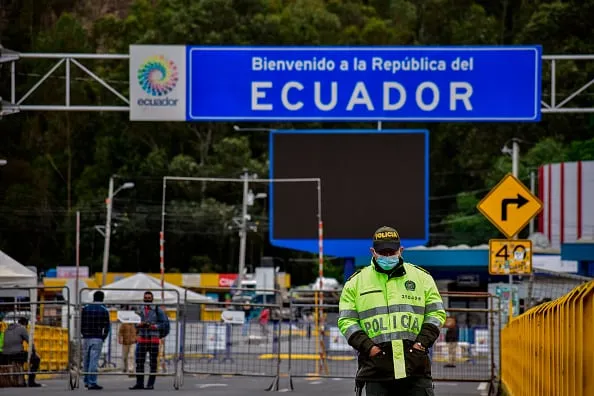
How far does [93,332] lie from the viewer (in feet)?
72.4

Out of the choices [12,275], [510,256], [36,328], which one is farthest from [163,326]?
[510,256]

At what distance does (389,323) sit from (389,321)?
0.01m

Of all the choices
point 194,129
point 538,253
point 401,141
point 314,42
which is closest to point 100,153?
point 194,129

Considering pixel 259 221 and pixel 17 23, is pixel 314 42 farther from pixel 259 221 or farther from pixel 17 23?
pixel 17 23

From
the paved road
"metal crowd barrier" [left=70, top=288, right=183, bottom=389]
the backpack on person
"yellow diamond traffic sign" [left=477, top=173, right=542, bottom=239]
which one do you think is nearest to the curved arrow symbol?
"yellow diamond traffic sign" [left=477, top=173, right=542, bottom=239]

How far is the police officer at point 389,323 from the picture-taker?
9.57 meters

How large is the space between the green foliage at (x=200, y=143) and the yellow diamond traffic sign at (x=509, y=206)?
53.0m

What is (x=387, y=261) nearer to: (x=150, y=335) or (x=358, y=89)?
(x=150, y=335)

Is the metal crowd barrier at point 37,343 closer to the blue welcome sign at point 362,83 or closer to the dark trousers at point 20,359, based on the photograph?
the dark trousers at point 20,359

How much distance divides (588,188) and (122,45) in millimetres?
46784

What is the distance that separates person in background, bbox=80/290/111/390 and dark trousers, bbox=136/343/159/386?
58 cm

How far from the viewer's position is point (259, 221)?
81.9m

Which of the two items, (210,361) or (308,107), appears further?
(308,107)

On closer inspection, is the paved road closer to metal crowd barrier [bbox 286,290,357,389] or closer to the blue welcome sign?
metal crowd barrier [bbox 286,290,357,389]
